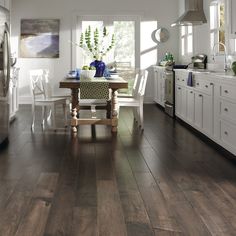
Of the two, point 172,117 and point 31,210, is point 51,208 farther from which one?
point 172,117

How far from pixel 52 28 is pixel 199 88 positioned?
512cm

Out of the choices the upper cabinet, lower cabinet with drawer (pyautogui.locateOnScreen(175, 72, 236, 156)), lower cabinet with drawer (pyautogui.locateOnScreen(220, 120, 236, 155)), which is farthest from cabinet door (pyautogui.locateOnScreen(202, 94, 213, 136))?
the upper cabinet

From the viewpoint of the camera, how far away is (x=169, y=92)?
7938 millimetres

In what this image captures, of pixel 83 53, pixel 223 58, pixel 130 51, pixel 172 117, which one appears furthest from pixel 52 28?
pixel 223 58

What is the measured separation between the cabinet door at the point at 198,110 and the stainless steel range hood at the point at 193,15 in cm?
168

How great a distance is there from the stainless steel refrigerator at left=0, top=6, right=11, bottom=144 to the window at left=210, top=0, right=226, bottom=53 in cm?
336

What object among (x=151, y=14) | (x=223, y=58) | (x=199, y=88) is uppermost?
(x=151, y=14)

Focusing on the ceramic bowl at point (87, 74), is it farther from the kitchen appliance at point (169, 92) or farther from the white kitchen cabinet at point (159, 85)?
the white kitchen cabinet at point (159, 85)

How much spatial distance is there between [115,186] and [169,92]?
4628 mm

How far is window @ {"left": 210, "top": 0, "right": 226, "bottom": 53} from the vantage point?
6.94 meters

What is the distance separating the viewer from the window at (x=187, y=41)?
8.96 meters

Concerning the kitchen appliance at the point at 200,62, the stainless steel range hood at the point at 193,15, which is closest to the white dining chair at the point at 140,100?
the stainless steel range hood at the point at 193,15

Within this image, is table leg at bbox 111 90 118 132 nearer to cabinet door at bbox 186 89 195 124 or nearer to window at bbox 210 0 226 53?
cabinet door at bbox 186 89 195 124

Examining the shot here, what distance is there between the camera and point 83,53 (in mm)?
10148
